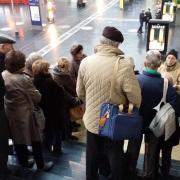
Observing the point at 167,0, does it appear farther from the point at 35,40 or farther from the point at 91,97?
the point at 91,97

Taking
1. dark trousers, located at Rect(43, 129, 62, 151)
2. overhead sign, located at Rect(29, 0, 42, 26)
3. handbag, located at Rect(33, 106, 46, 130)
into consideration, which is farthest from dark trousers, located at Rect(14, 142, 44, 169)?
overhead sign, located at Rect(29, 0, 42, 26)

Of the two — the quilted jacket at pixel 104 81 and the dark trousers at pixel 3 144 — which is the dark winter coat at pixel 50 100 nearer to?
the dark trousers at pixel 3 144

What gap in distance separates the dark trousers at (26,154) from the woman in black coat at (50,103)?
1.66ft

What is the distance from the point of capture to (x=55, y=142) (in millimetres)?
4805

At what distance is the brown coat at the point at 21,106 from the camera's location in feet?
12.1

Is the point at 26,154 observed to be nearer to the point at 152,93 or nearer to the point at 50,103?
the point at 50,103

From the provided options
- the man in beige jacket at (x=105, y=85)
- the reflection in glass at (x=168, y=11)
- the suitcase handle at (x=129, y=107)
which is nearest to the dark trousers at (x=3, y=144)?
the man in beige jacket at (x=105, y=85)

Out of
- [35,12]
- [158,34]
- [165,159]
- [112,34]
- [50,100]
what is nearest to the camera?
[112,34]

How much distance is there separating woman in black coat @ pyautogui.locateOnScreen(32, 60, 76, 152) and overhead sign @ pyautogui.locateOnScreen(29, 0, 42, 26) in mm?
11754

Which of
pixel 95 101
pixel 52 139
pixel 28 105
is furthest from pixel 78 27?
pixel 95 101

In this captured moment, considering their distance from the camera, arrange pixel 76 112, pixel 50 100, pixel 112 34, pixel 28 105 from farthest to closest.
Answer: pixel 76 112 → pixel 50 100 → pixel 28 105 → pixel 112 34

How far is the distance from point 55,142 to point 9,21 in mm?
13741

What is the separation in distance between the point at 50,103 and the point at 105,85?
4.35 ft

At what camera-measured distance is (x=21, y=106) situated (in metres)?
3.80
